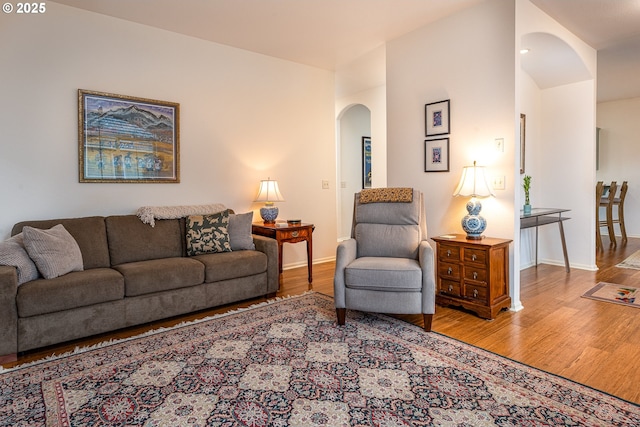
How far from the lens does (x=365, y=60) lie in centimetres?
481

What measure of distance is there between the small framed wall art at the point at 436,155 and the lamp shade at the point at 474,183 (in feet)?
1.17

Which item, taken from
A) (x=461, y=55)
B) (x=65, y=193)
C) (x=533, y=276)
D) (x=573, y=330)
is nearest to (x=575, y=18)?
(x=461, y=55)

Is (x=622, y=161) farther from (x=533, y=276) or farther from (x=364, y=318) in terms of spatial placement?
(x=364, y=318)

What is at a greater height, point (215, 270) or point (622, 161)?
point (622, 161)

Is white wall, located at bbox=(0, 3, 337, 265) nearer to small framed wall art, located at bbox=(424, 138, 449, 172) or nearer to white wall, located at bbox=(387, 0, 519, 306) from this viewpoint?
white wall, located at bbox=(387, 0, 519, 306)

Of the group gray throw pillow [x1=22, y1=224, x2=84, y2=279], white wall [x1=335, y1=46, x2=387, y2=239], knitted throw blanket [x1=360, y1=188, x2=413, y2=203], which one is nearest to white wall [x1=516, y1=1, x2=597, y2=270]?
white wall [x1=335, y1=46, x2=387, y2=239]

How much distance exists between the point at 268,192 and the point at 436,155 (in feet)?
6.10

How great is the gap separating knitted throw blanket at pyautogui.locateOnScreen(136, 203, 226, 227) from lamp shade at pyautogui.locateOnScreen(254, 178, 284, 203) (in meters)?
0.58

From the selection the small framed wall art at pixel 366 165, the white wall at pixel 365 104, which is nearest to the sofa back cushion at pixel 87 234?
the white wall at pixel 365 104

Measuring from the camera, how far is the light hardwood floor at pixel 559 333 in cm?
208

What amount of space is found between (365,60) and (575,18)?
221 centimetres

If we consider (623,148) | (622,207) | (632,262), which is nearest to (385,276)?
(632,262)

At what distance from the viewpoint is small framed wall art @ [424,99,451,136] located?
3.68 metres

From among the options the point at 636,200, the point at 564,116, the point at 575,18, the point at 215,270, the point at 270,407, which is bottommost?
the point at 270,407
